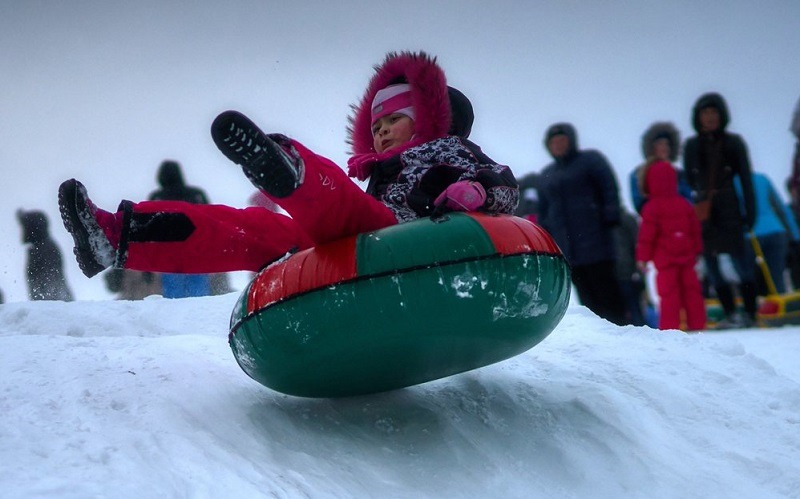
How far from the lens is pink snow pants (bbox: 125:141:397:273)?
196cm

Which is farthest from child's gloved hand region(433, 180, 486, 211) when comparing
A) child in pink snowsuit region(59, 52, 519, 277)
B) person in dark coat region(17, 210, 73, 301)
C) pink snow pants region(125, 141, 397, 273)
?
person in dark coat region(17, 210, 73, 301)

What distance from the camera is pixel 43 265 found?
5047mm

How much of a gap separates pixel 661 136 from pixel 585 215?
4.08 ft

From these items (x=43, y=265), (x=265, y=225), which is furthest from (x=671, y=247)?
(x=43, y=265)

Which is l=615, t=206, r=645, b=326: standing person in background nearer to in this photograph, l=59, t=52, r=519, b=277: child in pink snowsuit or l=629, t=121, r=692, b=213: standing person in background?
l=629, t=121, r=692, b=213: standing person in background

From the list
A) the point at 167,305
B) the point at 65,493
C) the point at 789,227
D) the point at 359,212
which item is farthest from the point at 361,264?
the point at 789,227

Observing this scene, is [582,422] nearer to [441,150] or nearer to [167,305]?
[441,150]

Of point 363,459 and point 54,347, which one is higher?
point 54,347

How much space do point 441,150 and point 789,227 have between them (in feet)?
15.7

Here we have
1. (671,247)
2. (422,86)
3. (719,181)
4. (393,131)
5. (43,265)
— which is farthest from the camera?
(719,181)

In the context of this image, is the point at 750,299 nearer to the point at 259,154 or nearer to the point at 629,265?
the point at 629,265

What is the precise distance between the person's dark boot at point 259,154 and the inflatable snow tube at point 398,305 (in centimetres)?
23

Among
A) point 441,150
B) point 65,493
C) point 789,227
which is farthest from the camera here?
point 789,227

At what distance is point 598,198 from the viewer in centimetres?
449
